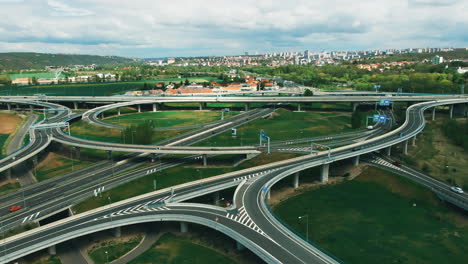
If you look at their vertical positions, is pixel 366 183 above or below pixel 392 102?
below

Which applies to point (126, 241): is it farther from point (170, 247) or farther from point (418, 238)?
point (418, 238)

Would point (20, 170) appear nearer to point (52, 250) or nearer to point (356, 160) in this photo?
point (52, 250)

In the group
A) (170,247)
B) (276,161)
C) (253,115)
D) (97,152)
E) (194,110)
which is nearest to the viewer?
(170,247)

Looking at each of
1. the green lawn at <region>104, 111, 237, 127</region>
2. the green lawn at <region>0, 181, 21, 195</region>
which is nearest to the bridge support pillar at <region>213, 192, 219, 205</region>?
the green lawn at <region>0, 181, 21, 195</region>

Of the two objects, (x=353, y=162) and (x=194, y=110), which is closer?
(x=353, y=162)

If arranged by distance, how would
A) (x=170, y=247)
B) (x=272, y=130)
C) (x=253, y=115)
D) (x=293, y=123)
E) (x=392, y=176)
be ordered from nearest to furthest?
1. (x=170, y=247)
2. (x=392, y=176)
3. (x=272, y=130)
4. (x=293, y=123)
5. (x=253, y=115)

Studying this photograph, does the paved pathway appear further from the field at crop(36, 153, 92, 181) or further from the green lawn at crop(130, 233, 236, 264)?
the green lawn at crop(130, 233, 236, 264)

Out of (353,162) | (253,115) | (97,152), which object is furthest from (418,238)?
(253,115)
